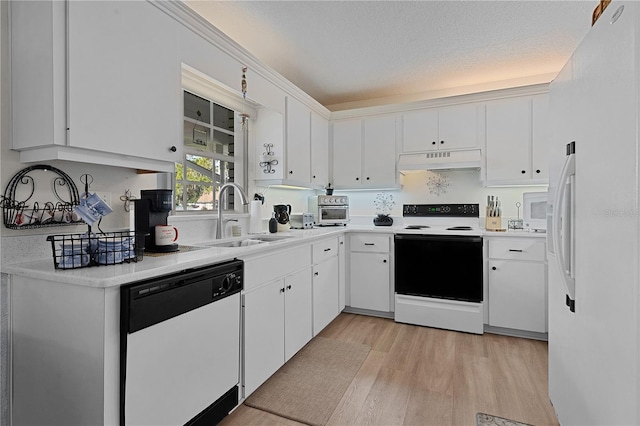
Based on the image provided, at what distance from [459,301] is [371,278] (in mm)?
851

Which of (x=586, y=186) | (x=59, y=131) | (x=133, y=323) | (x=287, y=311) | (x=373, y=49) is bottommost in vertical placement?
(x=287, y=311)

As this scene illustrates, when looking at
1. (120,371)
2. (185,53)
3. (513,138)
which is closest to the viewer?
(120,371)

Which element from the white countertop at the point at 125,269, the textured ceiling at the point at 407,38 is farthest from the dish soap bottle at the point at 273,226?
the textured ceiling at the point at 407,38

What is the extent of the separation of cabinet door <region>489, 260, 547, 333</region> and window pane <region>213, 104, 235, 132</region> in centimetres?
268

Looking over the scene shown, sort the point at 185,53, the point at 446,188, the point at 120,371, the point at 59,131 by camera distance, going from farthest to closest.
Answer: the point at 446,188, the point at 185,53, the point at 59,131, the point at 120,371

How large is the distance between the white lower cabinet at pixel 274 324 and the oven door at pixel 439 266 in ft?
3.64

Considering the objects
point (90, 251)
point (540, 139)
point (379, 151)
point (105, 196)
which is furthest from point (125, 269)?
point (540, 139)

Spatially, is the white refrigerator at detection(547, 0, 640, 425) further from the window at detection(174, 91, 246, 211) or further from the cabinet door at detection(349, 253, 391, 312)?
the window at detection(174, 91, 246, 211)

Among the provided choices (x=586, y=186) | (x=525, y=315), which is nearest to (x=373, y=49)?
(x=586, y=186)

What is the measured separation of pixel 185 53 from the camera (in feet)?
6.31

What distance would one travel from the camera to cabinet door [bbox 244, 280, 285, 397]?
72.9 inches

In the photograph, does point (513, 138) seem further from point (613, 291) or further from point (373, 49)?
point (613, 291)

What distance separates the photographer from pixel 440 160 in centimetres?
351

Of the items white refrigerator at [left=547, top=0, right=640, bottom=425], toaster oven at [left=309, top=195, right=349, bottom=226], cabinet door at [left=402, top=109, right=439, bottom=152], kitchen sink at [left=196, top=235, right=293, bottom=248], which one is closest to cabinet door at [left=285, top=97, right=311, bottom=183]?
toaster oven at [left=309, top=195, right=349, bottom=226]
